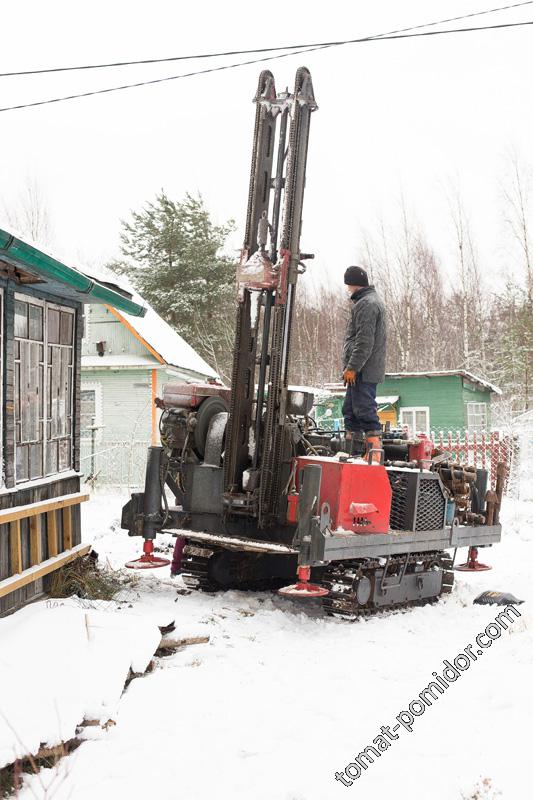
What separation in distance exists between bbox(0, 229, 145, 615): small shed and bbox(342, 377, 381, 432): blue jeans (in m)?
2.27

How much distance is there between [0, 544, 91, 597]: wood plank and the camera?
633cm

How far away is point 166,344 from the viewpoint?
69.8 feet

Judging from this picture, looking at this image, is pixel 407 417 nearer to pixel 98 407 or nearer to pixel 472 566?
pixel 98 407

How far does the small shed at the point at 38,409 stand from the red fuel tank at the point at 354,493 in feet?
7.25

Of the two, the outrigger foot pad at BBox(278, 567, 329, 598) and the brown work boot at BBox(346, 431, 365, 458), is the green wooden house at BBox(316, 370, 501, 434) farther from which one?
the outrigger foot pad at BBox(278, 567, 329, 598)

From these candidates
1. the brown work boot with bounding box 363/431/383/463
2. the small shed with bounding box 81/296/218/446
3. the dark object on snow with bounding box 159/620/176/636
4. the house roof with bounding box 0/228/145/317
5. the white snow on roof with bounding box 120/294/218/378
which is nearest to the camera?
the house roof with bounding box 0/228/145/317

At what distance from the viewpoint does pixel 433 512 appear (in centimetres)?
780

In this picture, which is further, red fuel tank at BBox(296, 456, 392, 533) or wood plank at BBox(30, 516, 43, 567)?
wood plank at BBox(30, 516, 43, 567)

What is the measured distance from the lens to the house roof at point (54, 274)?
226 inches

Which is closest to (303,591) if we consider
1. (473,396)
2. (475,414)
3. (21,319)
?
(21,319)

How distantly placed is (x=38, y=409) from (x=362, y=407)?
2.81 metres

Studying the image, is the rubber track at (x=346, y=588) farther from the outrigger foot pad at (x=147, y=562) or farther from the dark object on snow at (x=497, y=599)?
the outrigger foot pad at (x=147, y=562)

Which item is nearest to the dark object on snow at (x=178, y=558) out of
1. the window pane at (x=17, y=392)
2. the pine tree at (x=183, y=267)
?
the window pane at (x=17, y=392)

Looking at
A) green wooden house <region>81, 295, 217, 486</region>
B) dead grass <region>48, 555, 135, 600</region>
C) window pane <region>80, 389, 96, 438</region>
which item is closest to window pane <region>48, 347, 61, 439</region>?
dead grass <region>48, 555, 135, 600</region>
